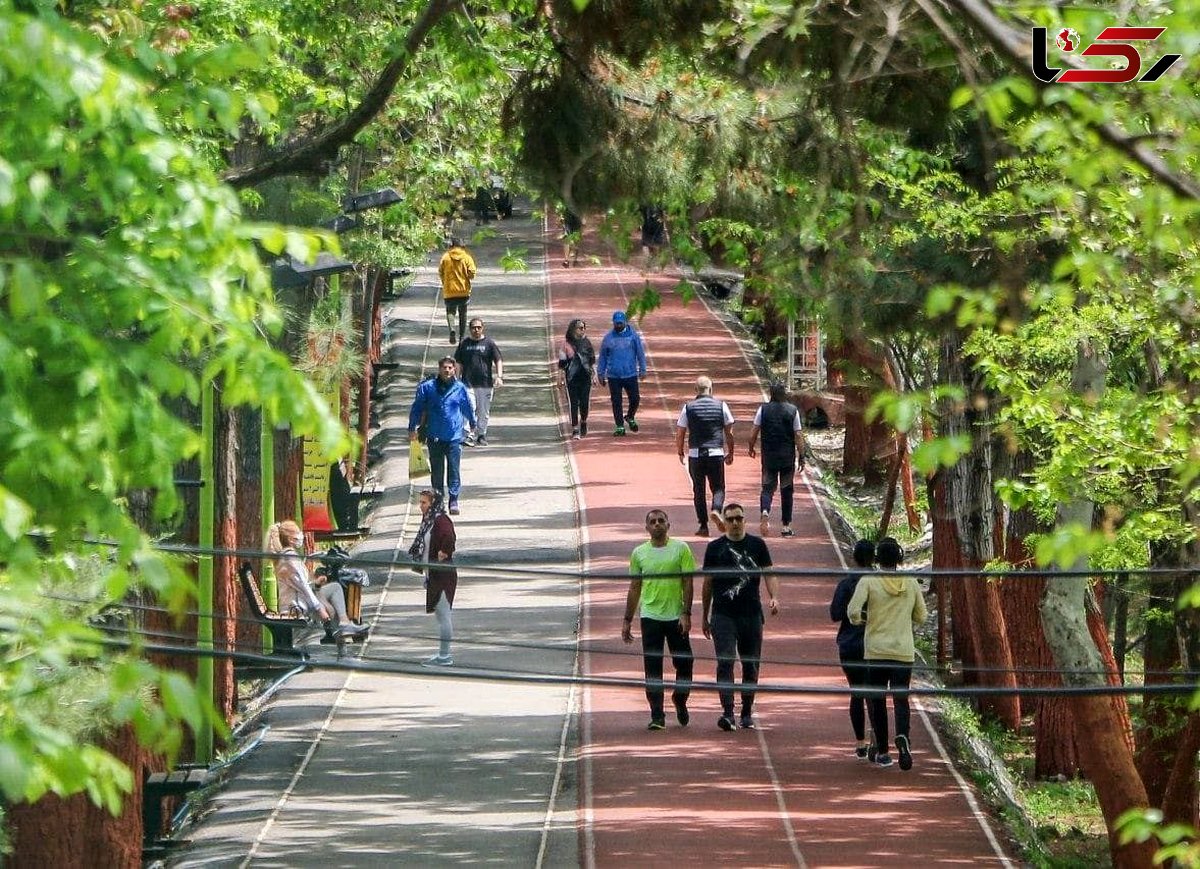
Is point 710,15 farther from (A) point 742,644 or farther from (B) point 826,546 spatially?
(B) point 826,546

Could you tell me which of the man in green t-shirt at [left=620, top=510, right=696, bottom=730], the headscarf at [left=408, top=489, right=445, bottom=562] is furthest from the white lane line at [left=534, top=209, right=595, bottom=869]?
the headscarf at [left=408, top=489, right=445, bottom=562]

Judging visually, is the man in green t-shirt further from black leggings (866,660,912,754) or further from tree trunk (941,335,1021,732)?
tree trunk (941,335,1021,732)

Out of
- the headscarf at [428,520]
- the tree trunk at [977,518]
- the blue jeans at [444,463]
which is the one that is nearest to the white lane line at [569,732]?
the headscarf at [428,520]

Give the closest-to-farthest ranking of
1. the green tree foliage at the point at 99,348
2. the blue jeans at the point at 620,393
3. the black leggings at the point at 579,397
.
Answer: the green tree foliage at the point at 99,348, the blue jeans at the point at 620,393, the black leggings at the point at 579,397

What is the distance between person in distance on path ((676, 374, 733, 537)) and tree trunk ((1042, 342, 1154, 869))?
7.48 metres

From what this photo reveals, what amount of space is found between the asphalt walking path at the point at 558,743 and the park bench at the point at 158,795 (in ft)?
0.73

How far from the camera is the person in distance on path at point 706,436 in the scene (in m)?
22.6

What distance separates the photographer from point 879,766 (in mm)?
16828

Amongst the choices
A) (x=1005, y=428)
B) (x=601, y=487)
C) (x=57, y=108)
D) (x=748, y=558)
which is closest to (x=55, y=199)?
(x=57, y=108)

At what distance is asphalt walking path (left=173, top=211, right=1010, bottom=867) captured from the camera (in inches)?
586

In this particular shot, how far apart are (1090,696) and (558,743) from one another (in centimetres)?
519

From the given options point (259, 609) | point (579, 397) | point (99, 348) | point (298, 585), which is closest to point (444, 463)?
point (579, 397)

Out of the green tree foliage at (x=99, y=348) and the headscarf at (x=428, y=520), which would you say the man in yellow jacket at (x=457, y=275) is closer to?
the headscarf at (x=428, y=520)

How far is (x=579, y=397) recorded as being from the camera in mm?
30266
